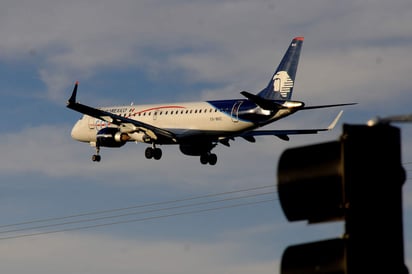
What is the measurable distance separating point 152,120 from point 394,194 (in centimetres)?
5944

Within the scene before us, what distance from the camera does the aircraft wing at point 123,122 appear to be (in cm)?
6084

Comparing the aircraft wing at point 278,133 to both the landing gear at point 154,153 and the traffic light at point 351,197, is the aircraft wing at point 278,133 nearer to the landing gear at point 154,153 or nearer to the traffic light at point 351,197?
the landing gear at point 154,153

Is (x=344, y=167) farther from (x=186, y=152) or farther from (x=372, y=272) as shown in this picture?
(x=186, y=152)

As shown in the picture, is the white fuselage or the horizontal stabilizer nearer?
the horizontal stabilizer

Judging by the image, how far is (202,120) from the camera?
59750 millimetres

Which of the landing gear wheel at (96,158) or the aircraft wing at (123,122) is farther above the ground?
the aircraft wing at (123,122)

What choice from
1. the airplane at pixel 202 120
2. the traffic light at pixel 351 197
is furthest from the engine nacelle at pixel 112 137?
the traffic light at pixel 351 197

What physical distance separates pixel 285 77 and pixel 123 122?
1044 cm

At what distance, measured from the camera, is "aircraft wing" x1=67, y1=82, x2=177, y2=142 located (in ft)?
200

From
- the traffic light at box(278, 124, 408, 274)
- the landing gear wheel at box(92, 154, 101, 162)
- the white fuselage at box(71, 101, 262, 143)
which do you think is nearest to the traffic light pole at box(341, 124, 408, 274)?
the traffic light at box(278, 124, 408, 274)

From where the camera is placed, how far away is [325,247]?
468 centimetres

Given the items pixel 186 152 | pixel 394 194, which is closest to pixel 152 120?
pixel 186 152

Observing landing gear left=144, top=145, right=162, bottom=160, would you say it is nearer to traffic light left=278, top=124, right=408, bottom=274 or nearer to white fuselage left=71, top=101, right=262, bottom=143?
white fuselage left=71, top=101, right=262, bottom=143

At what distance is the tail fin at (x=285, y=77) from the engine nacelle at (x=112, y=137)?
29.1 ft
